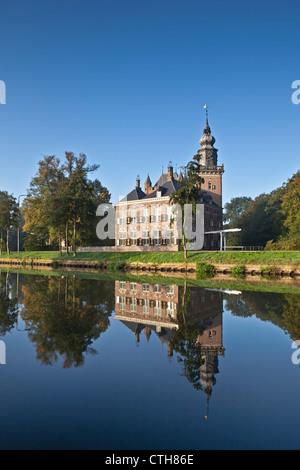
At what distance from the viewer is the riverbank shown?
25234mm

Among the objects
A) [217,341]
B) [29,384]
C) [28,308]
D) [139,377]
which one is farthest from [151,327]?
[28,308]

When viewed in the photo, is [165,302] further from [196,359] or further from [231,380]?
[231,380]

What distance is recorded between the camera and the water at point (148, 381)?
3.32 m

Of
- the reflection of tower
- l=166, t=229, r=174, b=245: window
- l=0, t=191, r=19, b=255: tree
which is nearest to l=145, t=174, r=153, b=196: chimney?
l=166, t=229, r=174, b=245: window

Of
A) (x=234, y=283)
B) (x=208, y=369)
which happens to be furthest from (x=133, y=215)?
(x=208, y=369)

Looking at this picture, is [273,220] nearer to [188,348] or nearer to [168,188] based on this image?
[168,188]

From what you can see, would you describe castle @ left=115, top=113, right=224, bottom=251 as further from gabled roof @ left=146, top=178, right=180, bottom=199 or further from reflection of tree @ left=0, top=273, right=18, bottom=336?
reflection of tree @ left=0, top=273, right=18, bottom=336

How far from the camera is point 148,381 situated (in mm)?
4695

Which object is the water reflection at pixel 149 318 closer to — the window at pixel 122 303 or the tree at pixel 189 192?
the window at pixel 122 303

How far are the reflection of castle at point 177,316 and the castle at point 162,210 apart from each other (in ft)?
107

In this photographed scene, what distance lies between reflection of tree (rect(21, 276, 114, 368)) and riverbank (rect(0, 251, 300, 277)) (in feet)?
51.3

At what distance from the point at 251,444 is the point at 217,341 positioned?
3.76m

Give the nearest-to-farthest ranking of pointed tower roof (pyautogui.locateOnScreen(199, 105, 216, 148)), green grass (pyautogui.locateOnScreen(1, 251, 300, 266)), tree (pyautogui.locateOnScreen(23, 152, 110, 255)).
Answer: green grass (pyautogui.locateOnScreen(1, 251, 300, 266))
tree (pyautogui.locateOnScreen(23, 152, 110, 255))
pointed tower roof (pyautogui.locateOnScreen(199, 105, 216, 148))

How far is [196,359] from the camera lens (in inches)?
217
